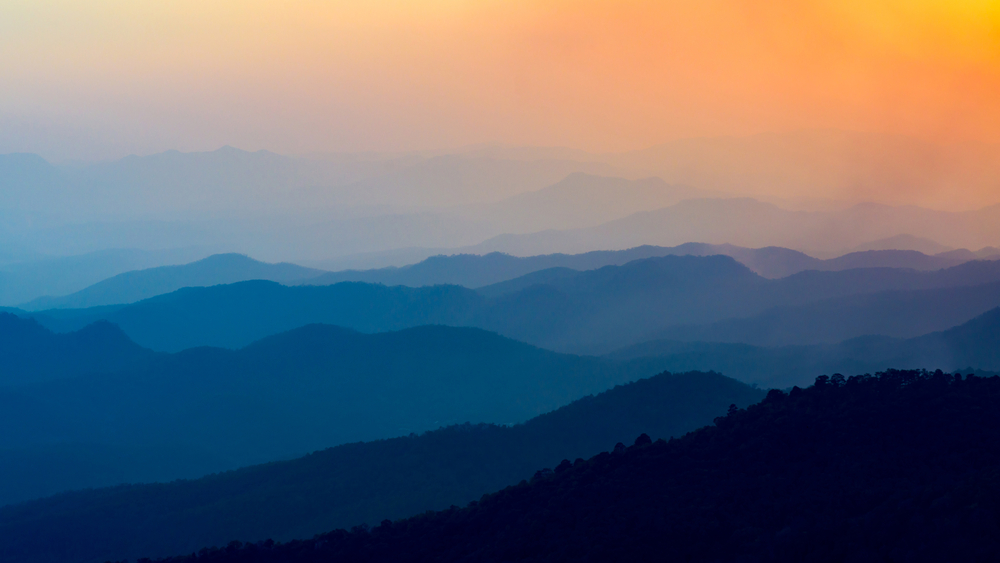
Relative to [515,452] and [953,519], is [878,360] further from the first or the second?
[953,519]

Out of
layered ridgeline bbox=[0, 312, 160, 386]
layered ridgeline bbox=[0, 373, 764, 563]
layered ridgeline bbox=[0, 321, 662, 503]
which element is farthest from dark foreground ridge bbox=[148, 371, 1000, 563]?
layered ridgeline bbox=[0, 312, 160, 386]

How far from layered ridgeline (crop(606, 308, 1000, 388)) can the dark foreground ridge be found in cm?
6868

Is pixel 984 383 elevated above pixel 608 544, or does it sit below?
above

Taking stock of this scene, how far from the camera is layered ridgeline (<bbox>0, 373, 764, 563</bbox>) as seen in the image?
222ft

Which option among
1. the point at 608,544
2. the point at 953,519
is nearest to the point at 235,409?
the point at 608,544

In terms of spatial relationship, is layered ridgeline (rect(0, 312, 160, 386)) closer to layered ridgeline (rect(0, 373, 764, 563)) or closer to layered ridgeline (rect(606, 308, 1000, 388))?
layered ridgeline (rect(0, 373, 764, 563))

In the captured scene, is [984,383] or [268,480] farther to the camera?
[268,480]

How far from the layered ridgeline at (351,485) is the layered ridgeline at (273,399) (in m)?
35.1

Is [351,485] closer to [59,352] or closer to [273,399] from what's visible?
[273,399]

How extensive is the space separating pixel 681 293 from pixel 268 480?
13494cm

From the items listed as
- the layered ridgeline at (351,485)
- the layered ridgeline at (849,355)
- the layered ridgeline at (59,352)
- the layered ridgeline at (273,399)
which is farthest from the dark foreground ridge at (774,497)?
the layered ridgeline at (59,352)

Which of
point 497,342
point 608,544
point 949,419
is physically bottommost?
point 608,544

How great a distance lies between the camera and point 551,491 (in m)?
41.6

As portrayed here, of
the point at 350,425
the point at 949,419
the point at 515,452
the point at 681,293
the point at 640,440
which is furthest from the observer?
the point at 681,293
